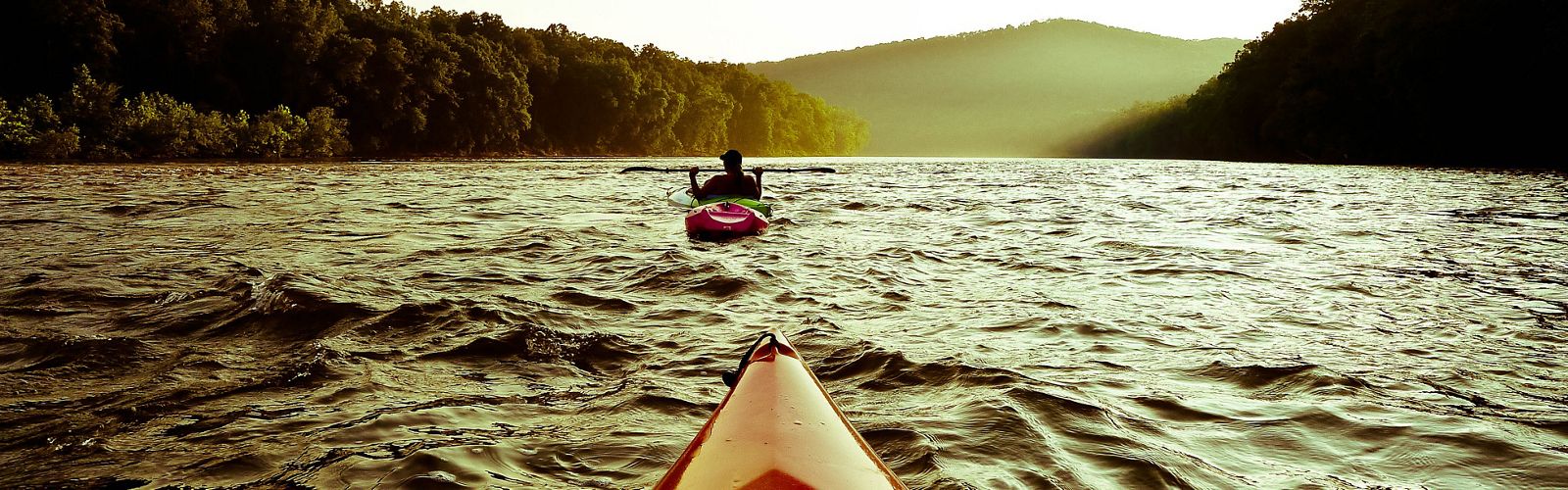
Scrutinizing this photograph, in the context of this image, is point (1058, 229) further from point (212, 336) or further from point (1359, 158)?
point (1359, 158)

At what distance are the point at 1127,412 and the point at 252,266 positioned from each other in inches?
282

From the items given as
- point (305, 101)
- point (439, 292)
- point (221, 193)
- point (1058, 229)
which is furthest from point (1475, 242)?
point (305, 101)

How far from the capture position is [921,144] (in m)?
164

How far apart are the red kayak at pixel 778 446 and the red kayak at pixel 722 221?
729 centimetres

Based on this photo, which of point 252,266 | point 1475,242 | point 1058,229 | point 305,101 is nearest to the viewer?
point 252,266

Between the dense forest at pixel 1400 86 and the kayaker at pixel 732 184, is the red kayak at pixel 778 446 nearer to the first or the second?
the kayaker at pixel 732 184

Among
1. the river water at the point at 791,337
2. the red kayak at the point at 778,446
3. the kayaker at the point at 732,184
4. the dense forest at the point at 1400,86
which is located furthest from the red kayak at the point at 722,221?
the dense forest at the point at 1400,86

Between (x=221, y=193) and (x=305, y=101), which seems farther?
(x=305, y=101)

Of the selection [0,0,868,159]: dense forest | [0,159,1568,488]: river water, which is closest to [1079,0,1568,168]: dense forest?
[0,159,1568,488]: river water

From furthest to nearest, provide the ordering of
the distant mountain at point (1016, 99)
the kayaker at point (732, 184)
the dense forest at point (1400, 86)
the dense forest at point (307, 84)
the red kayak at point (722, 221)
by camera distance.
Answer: the distant mountain at point (1016, 99) < the dense forest at point (1400, 86) < the dense forest at point (307, 84) < the kayaker at point (732, 184) < the red kayak at point (722, 221)

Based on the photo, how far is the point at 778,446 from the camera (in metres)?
2.34

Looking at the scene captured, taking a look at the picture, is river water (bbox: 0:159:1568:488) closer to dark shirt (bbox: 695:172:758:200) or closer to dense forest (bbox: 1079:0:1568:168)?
dark shirt (bbox: 695:172:758:200)

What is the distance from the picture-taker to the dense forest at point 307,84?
1244 inches

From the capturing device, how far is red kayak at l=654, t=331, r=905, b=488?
2.17 m
